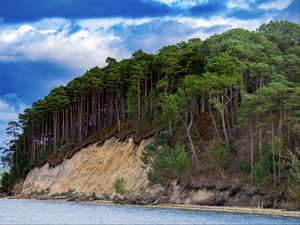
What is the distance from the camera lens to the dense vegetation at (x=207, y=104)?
74.2m

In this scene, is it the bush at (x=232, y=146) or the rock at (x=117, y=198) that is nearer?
the bush at (x=232, y=146)

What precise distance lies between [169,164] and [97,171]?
27007mm

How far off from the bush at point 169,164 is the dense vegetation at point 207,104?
0.14 m

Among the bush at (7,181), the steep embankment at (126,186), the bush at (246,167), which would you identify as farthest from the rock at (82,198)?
the bush at (7,181)

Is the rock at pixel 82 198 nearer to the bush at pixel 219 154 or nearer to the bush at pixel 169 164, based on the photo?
the bush at pixel 169 164

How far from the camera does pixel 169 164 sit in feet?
279

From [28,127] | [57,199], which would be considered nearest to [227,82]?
[57,199]

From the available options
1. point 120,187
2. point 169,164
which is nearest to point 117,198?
point 120,187

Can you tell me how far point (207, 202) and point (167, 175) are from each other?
10295 millimetres

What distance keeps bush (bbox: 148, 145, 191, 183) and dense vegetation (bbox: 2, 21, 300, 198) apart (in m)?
0.14

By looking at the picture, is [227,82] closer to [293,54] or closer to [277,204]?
[293,54]

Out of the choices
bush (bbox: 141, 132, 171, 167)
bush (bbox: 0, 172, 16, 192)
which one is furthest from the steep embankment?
bush (bbox: 0, 172, 16, 192)

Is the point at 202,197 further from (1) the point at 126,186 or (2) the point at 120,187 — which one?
(1) the point at 126,186

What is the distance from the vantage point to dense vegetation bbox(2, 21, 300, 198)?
74250mm
